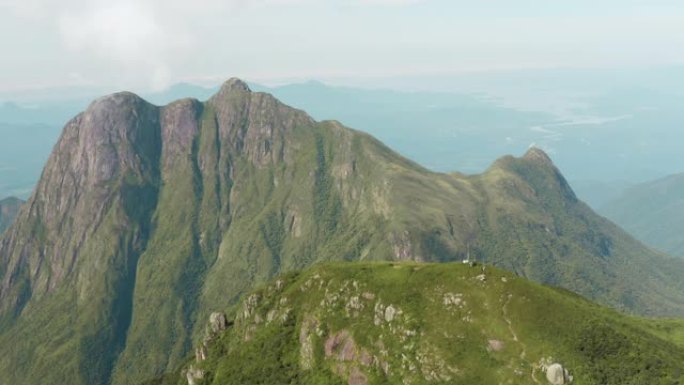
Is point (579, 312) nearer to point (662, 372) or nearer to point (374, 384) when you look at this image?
point (662, 372)

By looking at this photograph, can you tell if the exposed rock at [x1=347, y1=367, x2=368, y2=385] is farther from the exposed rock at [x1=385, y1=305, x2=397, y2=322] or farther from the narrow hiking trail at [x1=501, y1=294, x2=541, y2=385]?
the narrow hiking trail at [x1=501, y1=294, x2=541, y2=385]

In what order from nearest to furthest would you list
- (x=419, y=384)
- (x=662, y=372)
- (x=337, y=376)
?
(x=662, y=372) < (x=419, y=384) < (x=337, y=376)

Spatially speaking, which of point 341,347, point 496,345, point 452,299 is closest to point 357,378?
point 341,347

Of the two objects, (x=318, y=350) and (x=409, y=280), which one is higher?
(x=409, y=280)

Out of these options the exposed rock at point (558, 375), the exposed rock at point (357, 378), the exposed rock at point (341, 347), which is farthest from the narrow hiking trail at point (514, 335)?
the exposed rock at point (341, 347)

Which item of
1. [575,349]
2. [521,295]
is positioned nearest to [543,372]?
[575,349]

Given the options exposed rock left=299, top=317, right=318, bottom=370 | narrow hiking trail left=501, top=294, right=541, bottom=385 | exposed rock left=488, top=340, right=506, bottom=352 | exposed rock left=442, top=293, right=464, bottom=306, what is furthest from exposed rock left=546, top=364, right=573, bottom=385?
exposed rock left=299, top=317, right=318, bottom=370

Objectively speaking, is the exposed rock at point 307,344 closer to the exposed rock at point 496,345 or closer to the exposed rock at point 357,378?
the exposed rock at point 357,378
